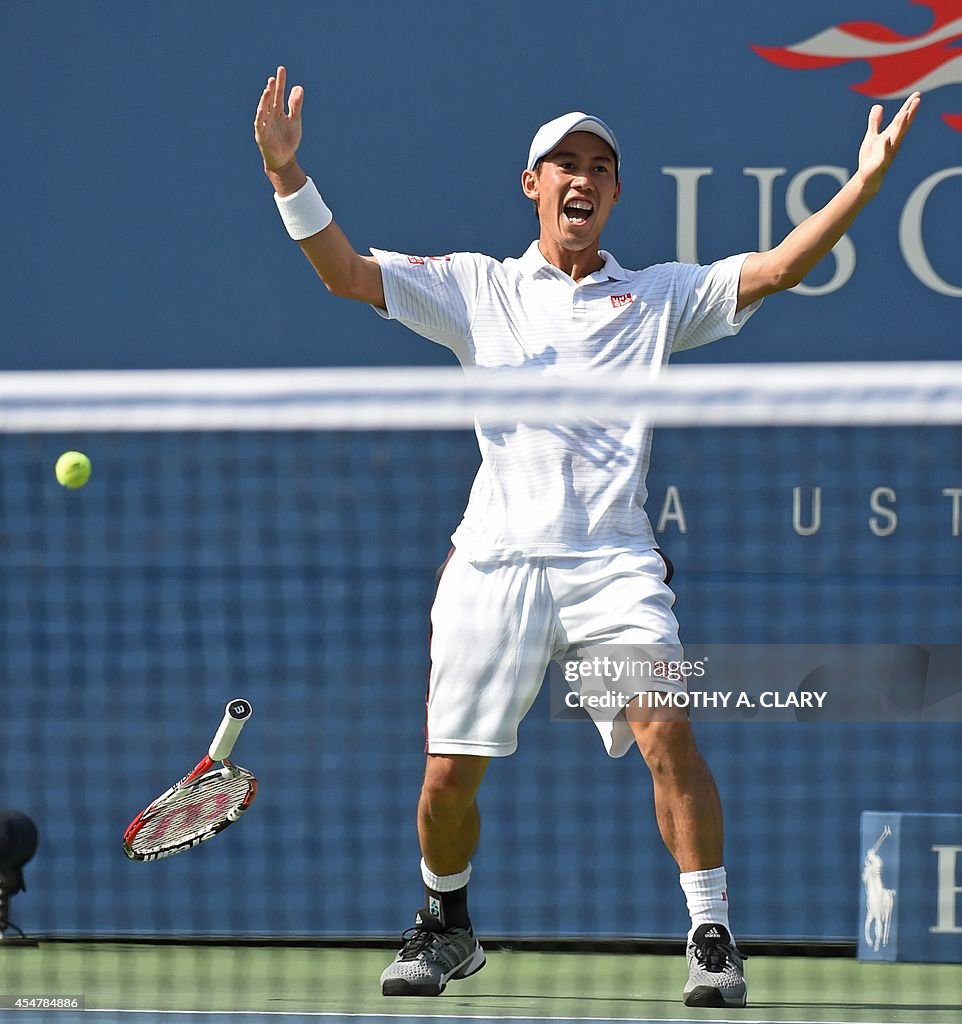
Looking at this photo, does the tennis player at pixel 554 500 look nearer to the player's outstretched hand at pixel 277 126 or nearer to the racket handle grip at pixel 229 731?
the player's outstretched hand at pixel 277 126

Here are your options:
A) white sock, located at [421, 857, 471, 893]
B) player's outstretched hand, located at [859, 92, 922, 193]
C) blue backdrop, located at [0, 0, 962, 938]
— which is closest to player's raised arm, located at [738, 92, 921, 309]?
player's outstretched hand, located at [859, 92, 922, 193]

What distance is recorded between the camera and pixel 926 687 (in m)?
4.68

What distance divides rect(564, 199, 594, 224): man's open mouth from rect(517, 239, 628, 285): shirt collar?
101 millimetres

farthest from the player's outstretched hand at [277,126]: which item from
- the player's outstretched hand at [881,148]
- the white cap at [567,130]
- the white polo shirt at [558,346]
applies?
the player's outstretched hand at [881,148]

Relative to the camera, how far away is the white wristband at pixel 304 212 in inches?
141

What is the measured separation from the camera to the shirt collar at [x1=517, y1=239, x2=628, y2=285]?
149 inches

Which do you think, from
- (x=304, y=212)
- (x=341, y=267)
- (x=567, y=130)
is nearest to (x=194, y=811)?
(x=341, y=267)

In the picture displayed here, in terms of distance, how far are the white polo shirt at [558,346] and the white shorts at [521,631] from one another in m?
0.04

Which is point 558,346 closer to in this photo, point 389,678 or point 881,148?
point 881,148

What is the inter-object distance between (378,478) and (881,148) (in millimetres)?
1553

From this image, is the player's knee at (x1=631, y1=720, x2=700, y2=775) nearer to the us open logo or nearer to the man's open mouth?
the man's open mouth

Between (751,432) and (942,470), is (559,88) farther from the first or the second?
(942,470)

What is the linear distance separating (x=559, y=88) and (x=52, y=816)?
212 centimetres

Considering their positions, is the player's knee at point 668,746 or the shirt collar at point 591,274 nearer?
the player's knee at point 668,746
